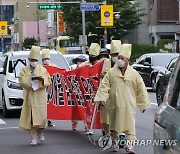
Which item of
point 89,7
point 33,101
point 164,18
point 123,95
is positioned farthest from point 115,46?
point 164,18

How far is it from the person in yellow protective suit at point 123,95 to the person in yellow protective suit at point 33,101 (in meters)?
1.79

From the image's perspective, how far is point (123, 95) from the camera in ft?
31.6

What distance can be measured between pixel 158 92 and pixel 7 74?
4.73m

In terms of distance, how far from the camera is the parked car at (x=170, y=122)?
190 inches

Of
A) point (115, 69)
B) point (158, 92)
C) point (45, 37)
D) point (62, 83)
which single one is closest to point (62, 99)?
point (62, 83)

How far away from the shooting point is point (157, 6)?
2183 inches

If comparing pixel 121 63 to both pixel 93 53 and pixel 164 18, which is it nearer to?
pixel 93 53

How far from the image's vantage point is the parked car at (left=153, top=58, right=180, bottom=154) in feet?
15.9

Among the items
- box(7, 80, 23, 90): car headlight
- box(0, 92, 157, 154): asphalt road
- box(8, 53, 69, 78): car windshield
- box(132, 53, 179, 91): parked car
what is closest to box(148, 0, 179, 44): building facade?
box(132, 53, 179, 91): parked car

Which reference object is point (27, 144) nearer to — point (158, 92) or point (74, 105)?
point (74, 105)

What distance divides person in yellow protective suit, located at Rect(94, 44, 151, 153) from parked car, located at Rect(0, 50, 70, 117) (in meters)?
6.19

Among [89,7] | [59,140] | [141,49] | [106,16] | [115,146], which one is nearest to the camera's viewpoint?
[115,146]

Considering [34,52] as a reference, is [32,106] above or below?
below

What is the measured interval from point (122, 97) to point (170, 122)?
4.63 meters
